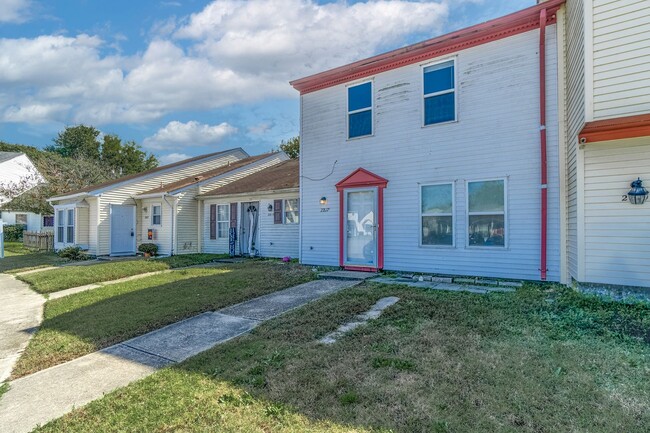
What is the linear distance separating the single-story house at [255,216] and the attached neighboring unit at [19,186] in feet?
55.5

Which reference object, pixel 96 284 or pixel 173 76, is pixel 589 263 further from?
pixel 173 76

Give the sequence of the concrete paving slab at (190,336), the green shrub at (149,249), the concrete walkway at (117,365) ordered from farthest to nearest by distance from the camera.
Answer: the green shrub at (149,249) < the concrete paving slab at (190,336) < the concrete walkway at (117,365)

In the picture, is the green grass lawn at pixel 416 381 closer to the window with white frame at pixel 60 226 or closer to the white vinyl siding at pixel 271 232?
the white vinyl siding at pixel 271 232

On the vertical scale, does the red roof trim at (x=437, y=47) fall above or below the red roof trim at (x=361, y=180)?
above

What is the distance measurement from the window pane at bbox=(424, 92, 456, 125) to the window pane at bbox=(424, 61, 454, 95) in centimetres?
19

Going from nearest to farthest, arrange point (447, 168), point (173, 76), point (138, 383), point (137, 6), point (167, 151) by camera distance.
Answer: point (138, 383)
point (447, 168)
point (137, 6)
point (173, 76)
point (167, 151)

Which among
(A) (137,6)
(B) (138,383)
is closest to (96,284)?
(B) (138,383)

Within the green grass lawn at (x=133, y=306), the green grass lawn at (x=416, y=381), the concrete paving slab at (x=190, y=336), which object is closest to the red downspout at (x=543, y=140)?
the green grass lawn at (x=416, y=381)

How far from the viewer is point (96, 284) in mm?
9805

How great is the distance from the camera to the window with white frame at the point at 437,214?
316 inches

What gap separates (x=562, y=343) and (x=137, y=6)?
14.7m

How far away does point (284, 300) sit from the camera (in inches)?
262

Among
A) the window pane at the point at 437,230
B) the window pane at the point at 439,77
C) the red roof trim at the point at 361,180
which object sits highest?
the window pane at the point at 439,77

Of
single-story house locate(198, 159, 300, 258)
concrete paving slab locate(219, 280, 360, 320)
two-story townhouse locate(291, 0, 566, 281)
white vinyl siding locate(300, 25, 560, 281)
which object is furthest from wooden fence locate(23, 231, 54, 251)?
concrete paving slab locate(219, 280, 360, 320)
